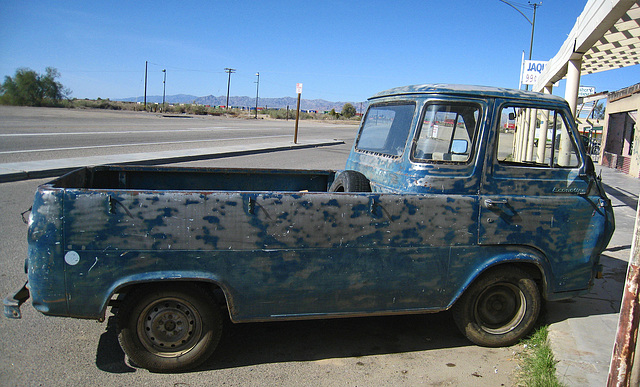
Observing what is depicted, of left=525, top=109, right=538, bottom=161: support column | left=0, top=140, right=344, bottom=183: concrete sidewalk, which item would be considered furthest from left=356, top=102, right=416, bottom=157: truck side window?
left=0, top=140, right=344, bottom=183: concrete sidewalk

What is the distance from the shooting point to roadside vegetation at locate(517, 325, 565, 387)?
3521mm

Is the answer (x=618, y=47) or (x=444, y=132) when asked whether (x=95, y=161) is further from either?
(x=618, y=47)

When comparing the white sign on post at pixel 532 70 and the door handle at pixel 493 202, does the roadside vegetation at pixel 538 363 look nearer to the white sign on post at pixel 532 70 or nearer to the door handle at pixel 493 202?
the door handle at pixel 493 202

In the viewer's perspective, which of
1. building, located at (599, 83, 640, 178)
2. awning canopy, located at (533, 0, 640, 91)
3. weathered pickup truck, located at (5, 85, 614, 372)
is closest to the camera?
weathered pickup truck, located at (5, 85, 614, 372)

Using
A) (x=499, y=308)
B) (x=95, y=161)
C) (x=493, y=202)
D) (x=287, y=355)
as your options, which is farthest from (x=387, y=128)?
(x=95, y=161)

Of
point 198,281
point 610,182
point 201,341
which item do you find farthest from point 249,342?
point 610,182

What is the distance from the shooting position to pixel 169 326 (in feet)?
11.5

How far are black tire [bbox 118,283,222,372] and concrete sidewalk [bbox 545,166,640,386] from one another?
261cm

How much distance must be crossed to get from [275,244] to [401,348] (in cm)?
156

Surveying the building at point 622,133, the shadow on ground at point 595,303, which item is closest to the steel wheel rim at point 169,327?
the shadow on ground at point 595,303

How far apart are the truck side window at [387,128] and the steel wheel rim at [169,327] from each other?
2139mm

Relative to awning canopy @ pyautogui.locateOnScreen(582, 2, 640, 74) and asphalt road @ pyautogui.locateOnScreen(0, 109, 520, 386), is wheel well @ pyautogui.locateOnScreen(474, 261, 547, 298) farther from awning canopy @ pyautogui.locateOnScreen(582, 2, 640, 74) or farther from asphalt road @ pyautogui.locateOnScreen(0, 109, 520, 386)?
awning canopy @ pyautogui.locateOnScreen(582, 2, 640, 74)

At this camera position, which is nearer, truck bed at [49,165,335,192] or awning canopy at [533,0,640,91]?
truck bed at [49,165,335,192]

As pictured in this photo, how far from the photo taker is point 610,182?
1573cm
